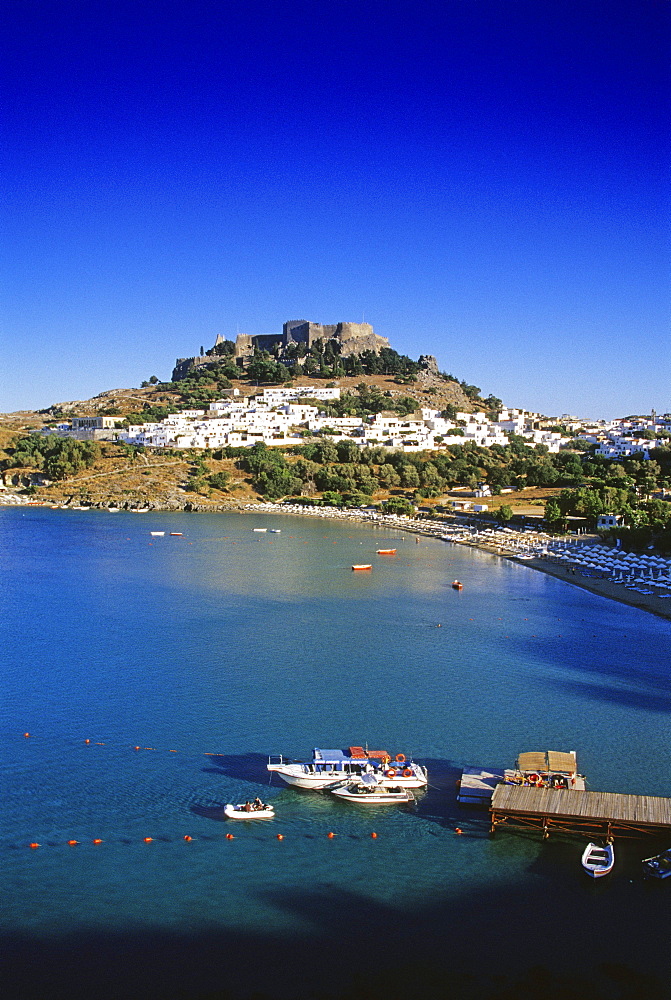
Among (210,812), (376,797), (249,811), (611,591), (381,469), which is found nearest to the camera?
(249,811)

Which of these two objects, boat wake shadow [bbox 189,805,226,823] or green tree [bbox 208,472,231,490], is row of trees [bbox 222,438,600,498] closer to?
green tree [bbox 208,472,231,490]

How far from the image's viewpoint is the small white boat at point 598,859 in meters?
10.4

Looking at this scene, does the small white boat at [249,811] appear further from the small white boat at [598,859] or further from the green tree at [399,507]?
the green tree at [399,507]

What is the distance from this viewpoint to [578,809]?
11.5 m

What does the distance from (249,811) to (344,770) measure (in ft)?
5.82

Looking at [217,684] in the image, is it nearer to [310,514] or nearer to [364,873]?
[364,873]

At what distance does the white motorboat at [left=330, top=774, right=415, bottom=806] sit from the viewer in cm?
1236

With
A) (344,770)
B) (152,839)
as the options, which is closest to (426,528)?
(344,770)

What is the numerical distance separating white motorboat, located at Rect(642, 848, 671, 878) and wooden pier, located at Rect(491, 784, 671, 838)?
0.61m

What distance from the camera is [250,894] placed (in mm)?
9953

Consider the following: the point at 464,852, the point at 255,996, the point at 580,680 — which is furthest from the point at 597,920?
the point at 580,680

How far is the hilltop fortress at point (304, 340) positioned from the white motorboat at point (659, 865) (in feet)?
299

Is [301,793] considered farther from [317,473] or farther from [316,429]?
[316,429]

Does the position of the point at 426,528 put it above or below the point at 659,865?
above
